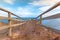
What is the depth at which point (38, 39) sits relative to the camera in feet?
11.5

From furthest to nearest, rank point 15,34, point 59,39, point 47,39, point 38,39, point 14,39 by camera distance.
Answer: point 15,34 < point 14,39 < point 38,39 < point 47,39 < point 59,39

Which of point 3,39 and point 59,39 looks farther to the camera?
point 3,39

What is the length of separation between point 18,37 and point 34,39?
1.11 metres

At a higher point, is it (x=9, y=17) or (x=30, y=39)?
(x=9, y=17)

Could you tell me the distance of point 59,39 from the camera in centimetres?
259

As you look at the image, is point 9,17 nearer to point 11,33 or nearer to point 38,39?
point 11,33

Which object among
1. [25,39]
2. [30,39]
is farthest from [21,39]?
[30,39]

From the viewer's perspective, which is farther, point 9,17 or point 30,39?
point 9,17

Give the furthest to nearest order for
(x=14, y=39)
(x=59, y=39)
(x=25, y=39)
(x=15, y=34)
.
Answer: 1. (x=15, y=34)
2. (x=14, y=39)
3. (x=25, y=39)
4. (x=59, y=39)

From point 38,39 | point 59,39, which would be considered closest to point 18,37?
point 38,39

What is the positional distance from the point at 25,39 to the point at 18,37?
0.59 metres

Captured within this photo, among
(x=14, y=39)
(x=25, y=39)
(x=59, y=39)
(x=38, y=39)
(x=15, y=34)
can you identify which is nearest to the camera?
(x=59, y=39)

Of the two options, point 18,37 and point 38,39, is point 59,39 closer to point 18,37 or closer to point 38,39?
point 38,39

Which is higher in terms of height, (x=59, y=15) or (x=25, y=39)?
(x=59, y=15)
